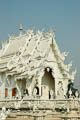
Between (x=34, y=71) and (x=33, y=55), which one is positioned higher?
(x=33, y=55)

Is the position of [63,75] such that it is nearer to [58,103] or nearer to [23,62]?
[23,62]

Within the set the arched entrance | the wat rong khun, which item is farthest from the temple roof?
the arched entrance

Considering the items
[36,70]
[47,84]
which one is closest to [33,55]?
[36,70]

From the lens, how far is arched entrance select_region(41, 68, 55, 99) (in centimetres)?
2822

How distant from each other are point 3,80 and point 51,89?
5.18 metres

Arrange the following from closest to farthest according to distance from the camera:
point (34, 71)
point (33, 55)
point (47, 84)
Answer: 1. point (34, 71)
2. point (33, 55)
3. point (47, 84)

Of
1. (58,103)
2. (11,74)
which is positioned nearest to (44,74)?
(11,74)

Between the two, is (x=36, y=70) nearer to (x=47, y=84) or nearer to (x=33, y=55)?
(x=33, y=55)

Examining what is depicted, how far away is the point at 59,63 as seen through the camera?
28078mm

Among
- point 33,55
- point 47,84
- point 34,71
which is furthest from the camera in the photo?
point 47,84

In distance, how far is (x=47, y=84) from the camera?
28766 mm

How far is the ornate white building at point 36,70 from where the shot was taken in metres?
26.4

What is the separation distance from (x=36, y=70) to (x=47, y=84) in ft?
10.3

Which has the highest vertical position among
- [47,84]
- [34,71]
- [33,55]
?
[33,55]
